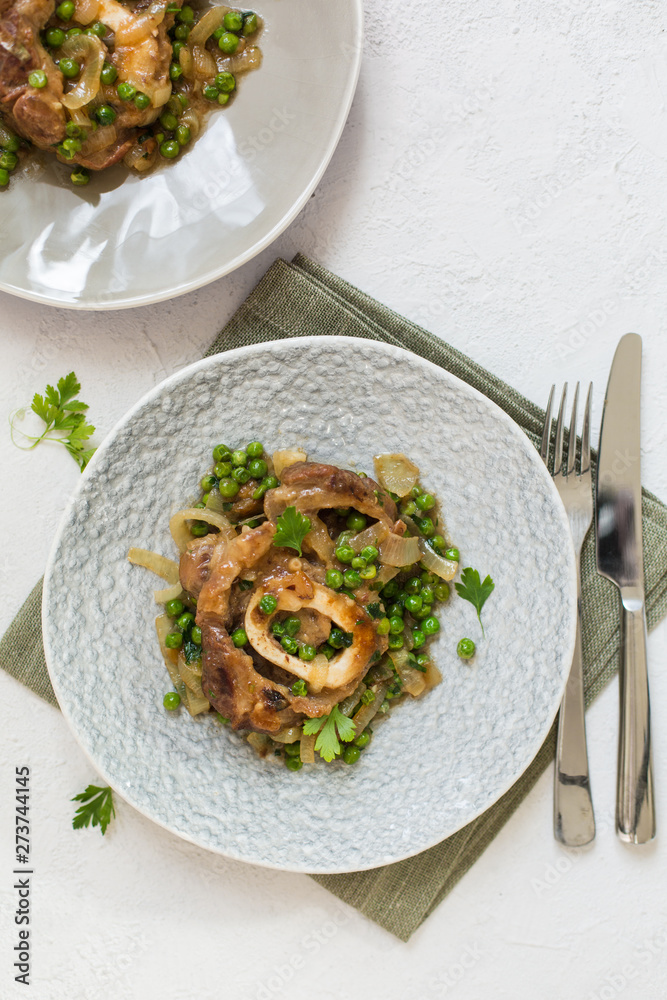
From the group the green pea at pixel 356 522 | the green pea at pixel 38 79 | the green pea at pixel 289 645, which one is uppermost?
the green pea at pixel 38 79

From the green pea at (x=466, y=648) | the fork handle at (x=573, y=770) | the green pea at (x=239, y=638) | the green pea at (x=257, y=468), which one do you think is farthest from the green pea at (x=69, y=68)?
the fork handle at (x=573, y=770)

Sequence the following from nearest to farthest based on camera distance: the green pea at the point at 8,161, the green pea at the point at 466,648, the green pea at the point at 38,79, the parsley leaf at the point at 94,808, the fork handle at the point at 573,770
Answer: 1. the green pea at the point at 38,79
2. the green pea at the point at 8,161
3. the green pea at the point at 466,648
4. the fork handle at the point at 573,770
5. the parsley leaf at the point at 94,808

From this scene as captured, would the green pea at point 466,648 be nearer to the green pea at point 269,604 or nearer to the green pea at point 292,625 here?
the green pea at point 292,625

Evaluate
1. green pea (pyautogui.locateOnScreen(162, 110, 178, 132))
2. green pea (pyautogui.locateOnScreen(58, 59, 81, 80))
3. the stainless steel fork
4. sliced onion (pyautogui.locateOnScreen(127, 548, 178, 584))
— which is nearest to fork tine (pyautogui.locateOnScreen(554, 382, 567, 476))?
the stainless steel fork

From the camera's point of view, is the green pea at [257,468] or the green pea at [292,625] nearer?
the green pea at [292,625]

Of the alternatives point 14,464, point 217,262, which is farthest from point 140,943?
point 217,262

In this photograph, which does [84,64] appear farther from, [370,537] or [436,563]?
[436,563]

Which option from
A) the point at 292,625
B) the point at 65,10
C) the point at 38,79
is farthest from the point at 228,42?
the point at 292,625

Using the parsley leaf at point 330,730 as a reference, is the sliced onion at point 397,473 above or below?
above
